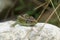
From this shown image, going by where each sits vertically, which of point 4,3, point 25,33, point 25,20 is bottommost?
point 4,3

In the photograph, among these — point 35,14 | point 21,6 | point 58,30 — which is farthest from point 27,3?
point 58,30

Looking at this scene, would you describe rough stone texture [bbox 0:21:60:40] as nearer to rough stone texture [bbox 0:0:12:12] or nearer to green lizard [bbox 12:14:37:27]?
green lizard [bbox 12:14:37:27]

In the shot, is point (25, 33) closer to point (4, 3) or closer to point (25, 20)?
point (25, 20)

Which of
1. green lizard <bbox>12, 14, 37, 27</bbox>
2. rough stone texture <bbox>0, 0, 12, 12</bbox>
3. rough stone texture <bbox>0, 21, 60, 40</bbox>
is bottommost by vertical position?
rough stone texture <bbox>0, 0, 12, 12</bbox>

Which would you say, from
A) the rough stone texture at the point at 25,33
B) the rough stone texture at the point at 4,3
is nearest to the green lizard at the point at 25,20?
the rough stone texture at the point at 25,33

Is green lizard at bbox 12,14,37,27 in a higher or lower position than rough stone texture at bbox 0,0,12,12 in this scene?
higher

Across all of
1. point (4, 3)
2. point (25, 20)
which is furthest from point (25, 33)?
point (4, 3)

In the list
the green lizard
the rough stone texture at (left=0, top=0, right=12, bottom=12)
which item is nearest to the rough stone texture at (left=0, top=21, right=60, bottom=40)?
the green lizard

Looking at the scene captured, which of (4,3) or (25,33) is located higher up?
(25,33)

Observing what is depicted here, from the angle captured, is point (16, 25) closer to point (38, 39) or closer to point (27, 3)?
point (38, 39)

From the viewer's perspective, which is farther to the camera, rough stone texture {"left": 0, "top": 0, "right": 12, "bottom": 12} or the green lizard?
rough stone texture {"left": 0, "top": 0, "right": 12, "bottom": 12}

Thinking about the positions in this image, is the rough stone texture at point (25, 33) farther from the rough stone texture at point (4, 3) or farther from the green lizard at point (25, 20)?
the rough stone texture at point (4, 3)

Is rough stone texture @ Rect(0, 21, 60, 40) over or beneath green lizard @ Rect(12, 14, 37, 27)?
beneath
